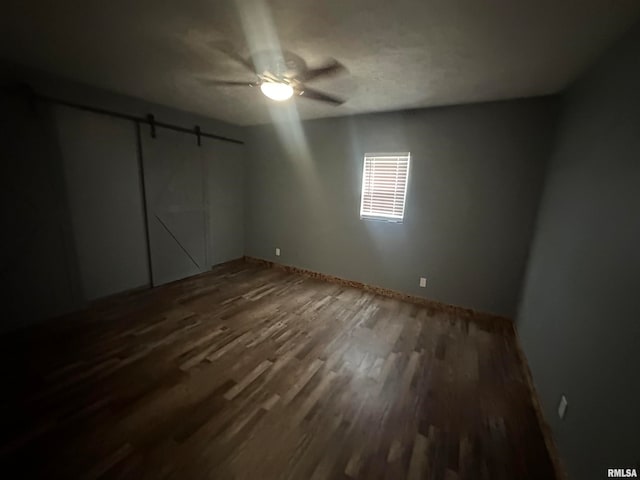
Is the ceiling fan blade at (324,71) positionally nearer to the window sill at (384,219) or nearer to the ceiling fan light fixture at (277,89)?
the ceiling fan light fixture at (277,89)

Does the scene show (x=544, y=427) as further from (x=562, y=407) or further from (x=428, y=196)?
(x=428, y=196)

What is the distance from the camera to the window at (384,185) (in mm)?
3621

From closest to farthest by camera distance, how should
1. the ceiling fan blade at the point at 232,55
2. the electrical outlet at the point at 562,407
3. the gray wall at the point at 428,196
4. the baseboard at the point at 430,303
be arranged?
1. the electrical outlet at the point at 562,407
2. the ceiling fan blade at the point at 232,55
3. the gray wall at the point at 428,196
4. the baseboard at the point at 430,303

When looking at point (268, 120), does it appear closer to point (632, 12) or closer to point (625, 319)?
point (632, 12)

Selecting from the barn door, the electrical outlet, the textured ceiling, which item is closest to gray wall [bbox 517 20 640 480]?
the electrical outlet

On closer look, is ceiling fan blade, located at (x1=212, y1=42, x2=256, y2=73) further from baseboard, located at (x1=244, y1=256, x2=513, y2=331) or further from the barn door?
baseboard, located at (x1=244, y1=256, x2=513, y2=331)

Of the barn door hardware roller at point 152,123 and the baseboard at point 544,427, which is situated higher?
the barn door hardware roller at point 152,123

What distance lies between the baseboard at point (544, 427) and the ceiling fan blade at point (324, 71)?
3083mm

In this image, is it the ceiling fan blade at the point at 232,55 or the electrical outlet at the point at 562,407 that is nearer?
the electrical outlet at the point at 562,407

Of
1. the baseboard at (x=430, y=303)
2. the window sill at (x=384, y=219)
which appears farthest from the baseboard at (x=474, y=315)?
the window sill at (x=384, y=219)

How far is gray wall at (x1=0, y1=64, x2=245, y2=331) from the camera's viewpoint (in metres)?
2.55

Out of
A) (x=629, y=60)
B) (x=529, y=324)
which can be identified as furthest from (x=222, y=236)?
(x=629, y=60)

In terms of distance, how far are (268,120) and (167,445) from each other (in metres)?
4.31

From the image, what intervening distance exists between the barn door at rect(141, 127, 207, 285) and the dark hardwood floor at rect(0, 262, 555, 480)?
0.99 metres
